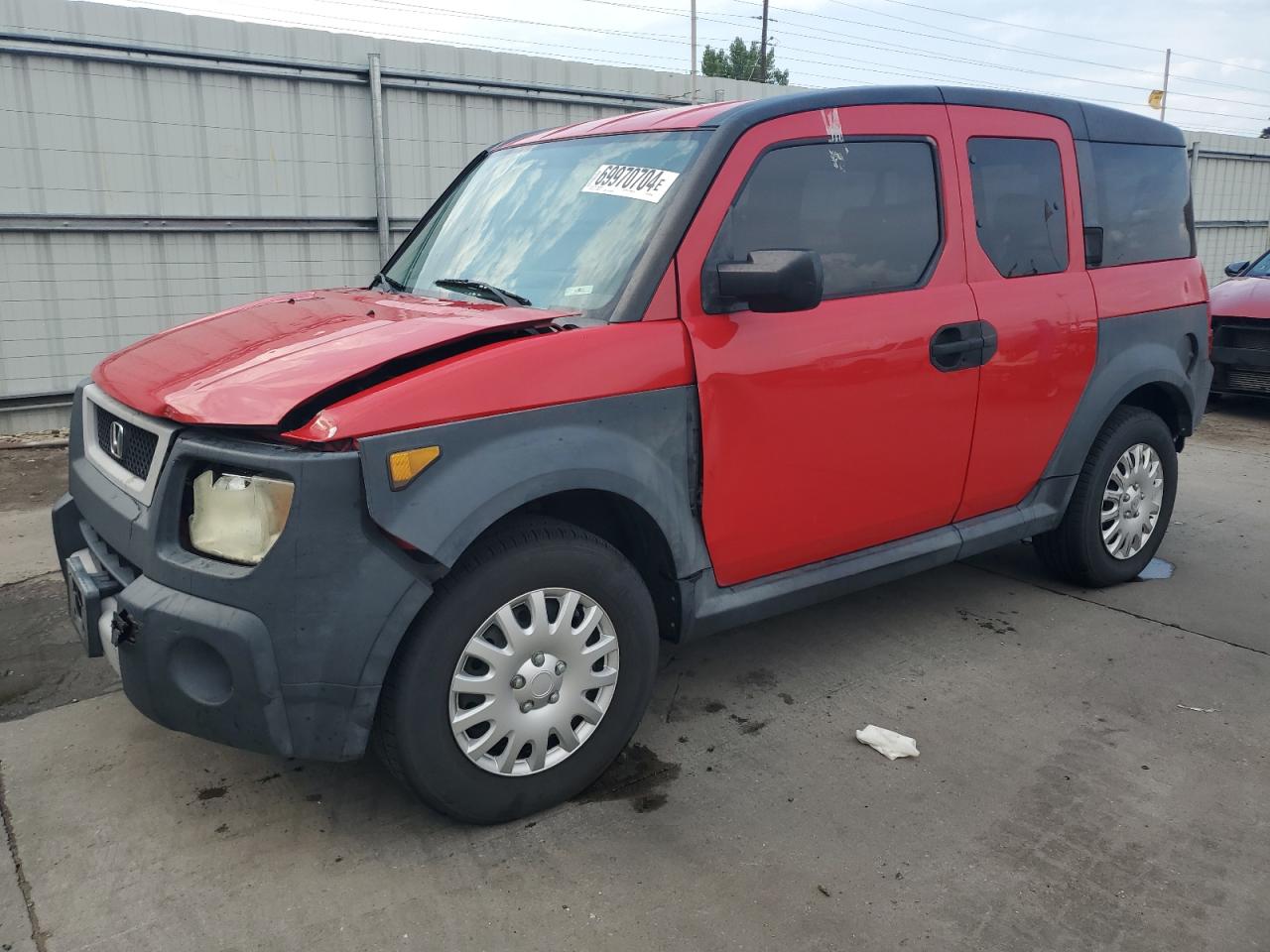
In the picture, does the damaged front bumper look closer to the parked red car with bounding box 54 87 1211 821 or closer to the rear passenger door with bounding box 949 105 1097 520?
the parked red car with bounding box 54 87 1211 821

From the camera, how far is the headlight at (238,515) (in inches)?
93.3

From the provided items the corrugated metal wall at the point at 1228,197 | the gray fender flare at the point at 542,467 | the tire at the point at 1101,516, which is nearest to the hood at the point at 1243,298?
the tire at the point at 1101,516

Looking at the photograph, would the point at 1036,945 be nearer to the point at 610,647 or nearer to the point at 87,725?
the point at 610,647

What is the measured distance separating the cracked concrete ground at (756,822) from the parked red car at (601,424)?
287mm

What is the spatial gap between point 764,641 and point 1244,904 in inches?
73.5

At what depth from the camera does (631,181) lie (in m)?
3.19

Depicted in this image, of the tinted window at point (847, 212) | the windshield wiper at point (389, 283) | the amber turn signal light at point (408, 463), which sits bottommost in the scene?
the amber turn signal light at point (408, 463)

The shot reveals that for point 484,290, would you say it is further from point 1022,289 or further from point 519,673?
point 1022,289

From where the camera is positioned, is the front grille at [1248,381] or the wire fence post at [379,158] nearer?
the wire fence post at [379,158]

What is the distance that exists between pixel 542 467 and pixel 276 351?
0.79 m

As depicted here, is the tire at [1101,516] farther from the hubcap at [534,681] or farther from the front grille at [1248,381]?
the front grille at [1248,381]

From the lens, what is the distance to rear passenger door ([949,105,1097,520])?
371 cm

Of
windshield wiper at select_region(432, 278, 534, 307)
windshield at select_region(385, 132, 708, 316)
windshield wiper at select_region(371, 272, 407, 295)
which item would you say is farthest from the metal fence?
windshield wiper at select_region(432, 278, 534, 307)

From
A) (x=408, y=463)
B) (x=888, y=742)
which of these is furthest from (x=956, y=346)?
(x=408, y=463)
